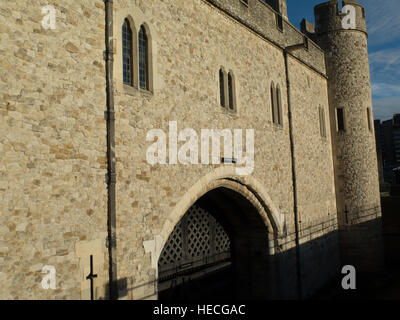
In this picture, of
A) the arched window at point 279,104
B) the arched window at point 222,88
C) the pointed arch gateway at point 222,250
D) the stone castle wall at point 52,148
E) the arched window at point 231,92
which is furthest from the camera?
the arched window at point 279,104

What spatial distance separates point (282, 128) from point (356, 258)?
719 cm

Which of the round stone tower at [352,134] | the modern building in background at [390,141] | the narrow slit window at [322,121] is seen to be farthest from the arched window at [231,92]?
the modern building in background at [390,141]

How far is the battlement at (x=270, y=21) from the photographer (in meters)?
9.49

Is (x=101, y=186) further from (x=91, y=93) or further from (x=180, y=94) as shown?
(x=180, y=94)

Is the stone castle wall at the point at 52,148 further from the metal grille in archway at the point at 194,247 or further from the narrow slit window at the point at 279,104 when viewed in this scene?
the narrow slit window at the point at 279,104

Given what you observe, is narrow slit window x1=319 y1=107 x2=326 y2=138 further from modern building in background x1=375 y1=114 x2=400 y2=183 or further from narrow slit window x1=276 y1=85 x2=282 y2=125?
modern building in background x1=375 y1=114 x2=400 y2=183

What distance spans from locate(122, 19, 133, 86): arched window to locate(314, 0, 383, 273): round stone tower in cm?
1111

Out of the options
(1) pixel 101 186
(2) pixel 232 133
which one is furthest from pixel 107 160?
(2) pixel 232 133

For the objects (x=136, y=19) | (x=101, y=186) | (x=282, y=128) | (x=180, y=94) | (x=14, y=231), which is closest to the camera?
(x=14, y=231)

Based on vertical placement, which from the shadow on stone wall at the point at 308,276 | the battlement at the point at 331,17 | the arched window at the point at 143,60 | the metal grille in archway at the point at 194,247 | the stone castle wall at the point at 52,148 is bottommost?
the shadow on stone wall at the point at 308,276

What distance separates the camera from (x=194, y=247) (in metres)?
9.58

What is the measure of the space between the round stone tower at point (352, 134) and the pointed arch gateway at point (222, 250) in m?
5.97

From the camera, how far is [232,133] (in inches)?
353

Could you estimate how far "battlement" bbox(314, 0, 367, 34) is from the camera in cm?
1530
